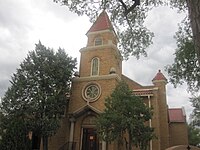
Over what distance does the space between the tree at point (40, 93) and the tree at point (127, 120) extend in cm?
493

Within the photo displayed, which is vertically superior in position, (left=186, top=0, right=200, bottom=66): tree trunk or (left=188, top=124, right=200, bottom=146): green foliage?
(left=186, top=0, right=200, bottom=66): tree trunk

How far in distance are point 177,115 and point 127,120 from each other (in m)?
14.8

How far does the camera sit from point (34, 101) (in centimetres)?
1806

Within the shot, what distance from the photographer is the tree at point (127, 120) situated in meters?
14.3

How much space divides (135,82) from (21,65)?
13.0m

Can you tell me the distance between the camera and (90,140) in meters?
19.1

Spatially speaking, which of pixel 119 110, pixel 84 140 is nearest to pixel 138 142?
pixel 119 110

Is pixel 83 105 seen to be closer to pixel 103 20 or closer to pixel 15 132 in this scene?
pixel 15 132

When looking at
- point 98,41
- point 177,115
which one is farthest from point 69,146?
point 177,115

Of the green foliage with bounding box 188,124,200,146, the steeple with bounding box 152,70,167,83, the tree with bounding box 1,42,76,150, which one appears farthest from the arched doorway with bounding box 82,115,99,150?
the green foliage with bounding box 188,124,200,146

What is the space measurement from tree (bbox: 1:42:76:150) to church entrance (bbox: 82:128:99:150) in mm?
2673

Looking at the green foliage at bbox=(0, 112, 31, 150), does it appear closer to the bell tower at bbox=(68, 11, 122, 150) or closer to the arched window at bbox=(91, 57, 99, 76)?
the bell tower at bbox=(68, 11, 122, 150)

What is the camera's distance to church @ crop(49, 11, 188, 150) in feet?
62.8

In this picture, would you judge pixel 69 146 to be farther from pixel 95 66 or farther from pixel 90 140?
pixel 95 66
